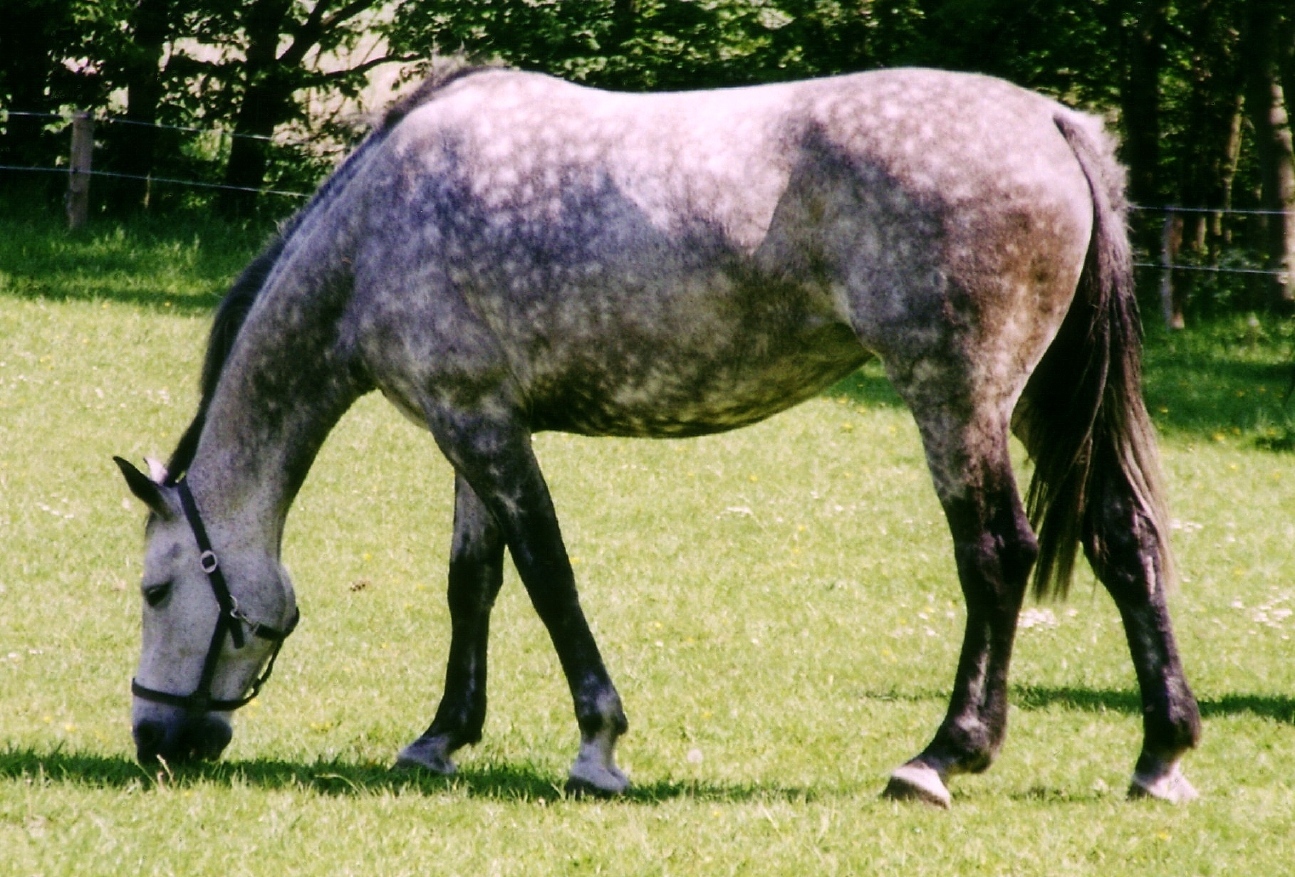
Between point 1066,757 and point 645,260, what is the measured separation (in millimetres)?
2550

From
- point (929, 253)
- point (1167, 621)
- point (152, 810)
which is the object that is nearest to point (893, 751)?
point (1167, 621)

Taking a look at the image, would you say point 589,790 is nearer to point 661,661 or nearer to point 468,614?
point 468,614

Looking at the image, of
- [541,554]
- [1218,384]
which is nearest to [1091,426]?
[541,554]

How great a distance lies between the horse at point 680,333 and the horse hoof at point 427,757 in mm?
11

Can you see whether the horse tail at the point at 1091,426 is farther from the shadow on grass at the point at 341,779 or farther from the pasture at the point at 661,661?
the shadow on grass at the point at 341,779

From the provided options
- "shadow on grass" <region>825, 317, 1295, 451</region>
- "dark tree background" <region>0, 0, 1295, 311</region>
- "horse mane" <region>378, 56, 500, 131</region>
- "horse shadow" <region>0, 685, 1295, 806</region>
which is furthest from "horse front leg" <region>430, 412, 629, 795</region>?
"dark tree background" <region>0, 0, 1295, 311</region>

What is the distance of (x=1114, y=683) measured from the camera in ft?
23.5

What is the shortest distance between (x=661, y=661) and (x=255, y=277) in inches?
107

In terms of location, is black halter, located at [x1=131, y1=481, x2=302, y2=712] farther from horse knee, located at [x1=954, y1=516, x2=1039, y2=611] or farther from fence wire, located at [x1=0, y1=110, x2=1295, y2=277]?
fence wire, located at [x1=0, y1=110, x2=1295, y2=277]

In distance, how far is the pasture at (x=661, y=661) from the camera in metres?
4.61

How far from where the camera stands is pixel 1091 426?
200 inches

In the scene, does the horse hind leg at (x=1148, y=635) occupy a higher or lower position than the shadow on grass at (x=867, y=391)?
higher

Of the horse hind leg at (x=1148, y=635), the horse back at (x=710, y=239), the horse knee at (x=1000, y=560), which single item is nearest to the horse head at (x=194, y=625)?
the horse back at (x=710, y=239)

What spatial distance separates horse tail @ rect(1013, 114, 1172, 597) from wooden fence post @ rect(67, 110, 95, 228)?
1440 centimetres
